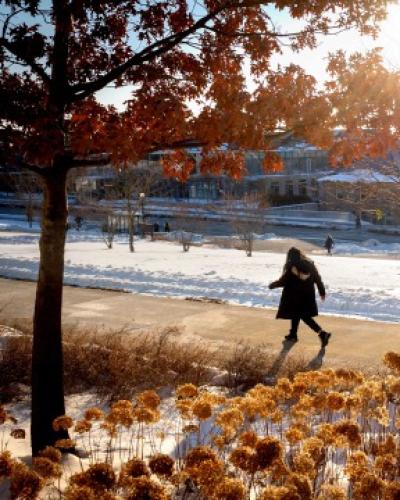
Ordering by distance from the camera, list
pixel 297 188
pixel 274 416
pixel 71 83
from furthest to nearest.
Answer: pixel 297 188
pixel 71 83
pixel 274 416

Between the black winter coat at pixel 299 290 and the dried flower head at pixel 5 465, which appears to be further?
the black winter coat at pixel 299 290

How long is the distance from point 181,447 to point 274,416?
1.26 metres

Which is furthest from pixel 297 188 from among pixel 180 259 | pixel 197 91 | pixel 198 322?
pixel 197 91

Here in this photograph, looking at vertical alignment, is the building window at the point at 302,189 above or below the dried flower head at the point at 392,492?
above

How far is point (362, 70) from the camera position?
540 centimetres

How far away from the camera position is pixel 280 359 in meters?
8.34

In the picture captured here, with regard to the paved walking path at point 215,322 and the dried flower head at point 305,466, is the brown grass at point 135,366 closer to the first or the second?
the paved walking path at point 215,322

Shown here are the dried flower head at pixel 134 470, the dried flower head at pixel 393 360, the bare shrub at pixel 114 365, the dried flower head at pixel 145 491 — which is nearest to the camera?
the dried flower head at pixel 145 491

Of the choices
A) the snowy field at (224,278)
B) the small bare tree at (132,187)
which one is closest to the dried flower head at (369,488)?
the snowy field at (224,278)

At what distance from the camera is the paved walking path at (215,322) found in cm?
884

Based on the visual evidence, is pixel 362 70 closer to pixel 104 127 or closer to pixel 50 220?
pixel 104 127

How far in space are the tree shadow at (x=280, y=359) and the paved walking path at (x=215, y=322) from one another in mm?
86

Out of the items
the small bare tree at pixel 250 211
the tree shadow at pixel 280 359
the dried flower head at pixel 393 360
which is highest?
the small bare tree at pixel 250 211

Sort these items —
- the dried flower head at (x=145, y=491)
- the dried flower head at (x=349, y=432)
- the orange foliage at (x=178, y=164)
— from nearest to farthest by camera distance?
the dried flower head at (x=145, y=491), the dried flower head at (x=349, y=432), the orange foliage at (x=178, y=164)
